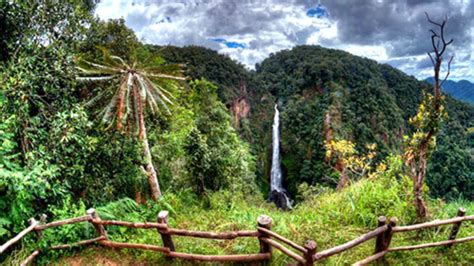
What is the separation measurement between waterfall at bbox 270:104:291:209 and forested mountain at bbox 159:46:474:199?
887 mm

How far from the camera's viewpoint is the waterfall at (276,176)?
30544 mm

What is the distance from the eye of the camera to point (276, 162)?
127 feet

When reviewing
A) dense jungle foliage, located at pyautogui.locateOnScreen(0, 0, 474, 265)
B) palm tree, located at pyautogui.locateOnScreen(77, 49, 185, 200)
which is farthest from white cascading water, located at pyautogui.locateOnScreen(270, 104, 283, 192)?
palm tree, located at pyautogui.locateOnScreen(77, 49, 185, 200)

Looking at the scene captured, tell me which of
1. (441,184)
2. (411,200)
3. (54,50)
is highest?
(54,50)

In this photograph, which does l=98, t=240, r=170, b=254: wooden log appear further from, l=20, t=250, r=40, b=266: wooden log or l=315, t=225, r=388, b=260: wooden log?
l=315, t=225, r=388, b=260: wooden log

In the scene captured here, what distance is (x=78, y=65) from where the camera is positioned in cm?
649

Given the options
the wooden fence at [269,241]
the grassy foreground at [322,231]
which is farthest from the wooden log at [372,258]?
the grassy foreground at [322,231]

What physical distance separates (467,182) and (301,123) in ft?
65.4

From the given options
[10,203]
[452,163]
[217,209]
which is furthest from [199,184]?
[452,163]

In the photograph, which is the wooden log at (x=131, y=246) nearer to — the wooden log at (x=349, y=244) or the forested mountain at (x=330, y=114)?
the wooden log at (x=349, y=244)

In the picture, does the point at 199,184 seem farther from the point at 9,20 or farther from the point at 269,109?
the point at 269,109

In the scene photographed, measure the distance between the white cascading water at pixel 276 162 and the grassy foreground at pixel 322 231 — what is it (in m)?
29.2

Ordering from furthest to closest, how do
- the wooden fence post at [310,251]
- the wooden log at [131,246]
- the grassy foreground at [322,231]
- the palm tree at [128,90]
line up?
the palm tree at [128,90]
the wooden log at [131,246]
the grassy foreground at [322,231]
the wooden fence post at [310,251]

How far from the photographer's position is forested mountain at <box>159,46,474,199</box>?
3431 cm
